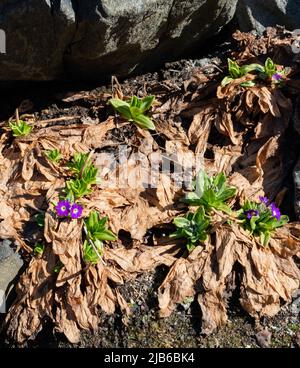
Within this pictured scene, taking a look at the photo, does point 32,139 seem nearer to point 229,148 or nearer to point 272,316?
point 229,148

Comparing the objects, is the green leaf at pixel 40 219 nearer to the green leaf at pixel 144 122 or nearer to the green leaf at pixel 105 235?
the green leaf at pixel 105 235

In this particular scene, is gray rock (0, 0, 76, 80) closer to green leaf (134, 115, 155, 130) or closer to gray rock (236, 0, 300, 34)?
green leaf (134, 115, 155, 130)

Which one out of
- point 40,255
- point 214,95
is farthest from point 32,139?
point 214,95

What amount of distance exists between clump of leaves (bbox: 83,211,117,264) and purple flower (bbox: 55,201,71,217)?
136 millimetres

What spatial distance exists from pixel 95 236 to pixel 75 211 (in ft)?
0.65

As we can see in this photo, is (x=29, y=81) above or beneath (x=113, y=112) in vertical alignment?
above

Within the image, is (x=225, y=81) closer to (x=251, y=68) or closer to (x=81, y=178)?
(x=251, y=68)

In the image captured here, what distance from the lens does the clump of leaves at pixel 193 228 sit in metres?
3.69

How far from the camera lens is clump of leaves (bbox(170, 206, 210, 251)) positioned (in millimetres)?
3689

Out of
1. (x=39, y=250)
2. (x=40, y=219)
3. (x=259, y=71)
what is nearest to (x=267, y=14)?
(x=259, y=71)

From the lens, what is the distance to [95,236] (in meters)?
3.70
